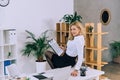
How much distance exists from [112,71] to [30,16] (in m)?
2.55

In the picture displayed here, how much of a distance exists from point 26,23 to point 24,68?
3.26ft

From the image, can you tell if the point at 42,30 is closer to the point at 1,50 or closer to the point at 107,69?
the point at 1,50

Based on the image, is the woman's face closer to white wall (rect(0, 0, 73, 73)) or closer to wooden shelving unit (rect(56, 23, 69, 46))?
wooden shelving unit (rect(56, 23, 69, 46))

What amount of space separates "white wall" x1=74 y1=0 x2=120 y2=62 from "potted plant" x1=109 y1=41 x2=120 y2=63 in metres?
0.14

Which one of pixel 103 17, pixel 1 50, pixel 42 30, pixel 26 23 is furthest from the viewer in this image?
pixel 103 17

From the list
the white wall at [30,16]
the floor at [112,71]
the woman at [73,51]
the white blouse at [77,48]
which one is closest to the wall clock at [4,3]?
the white wall at [30,16]

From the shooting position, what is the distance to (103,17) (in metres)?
6.20

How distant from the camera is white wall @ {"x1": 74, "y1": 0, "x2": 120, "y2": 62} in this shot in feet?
20.0

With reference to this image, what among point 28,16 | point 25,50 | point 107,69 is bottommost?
point 107,69

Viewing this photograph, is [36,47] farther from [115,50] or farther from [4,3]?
[115,50]

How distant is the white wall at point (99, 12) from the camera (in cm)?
611

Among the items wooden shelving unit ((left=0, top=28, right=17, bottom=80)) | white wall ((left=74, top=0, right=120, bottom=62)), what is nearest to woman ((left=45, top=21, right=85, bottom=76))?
wooden shelving unit ((left=0, top=28, right=17, bottom=80))

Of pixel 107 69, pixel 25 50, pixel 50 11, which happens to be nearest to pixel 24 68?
pixel 25 50

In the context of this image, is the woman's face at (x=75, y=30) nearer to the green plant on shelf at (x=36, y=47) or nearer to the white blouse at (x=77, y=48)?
the white blouse at (x=77, y=48)
